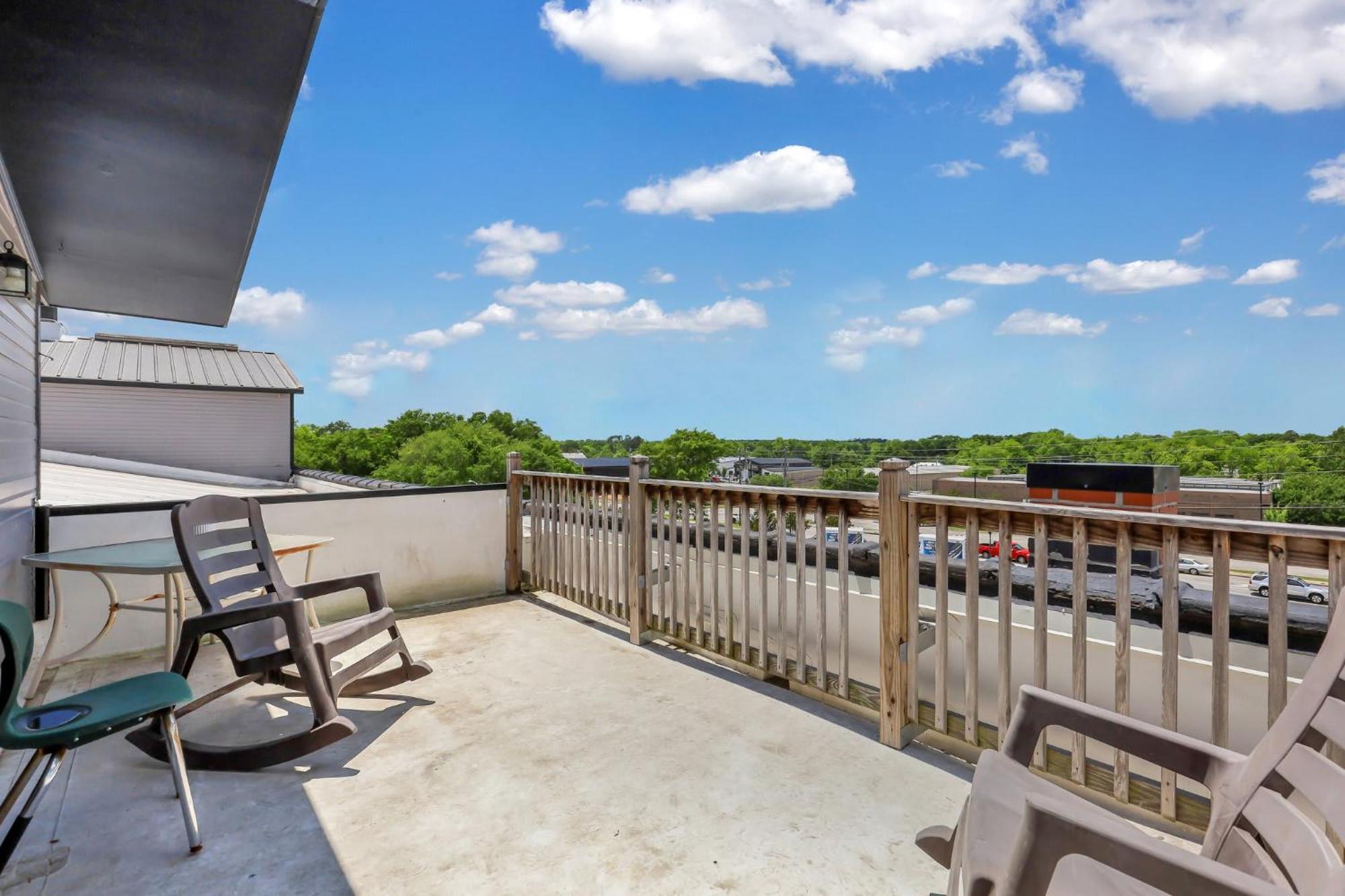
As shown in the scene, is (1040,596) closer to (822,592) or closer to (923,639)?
(923,639)

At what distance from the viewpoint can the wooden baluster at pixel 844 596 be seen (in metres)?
2.73

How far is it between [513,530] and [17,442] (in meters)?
3.01

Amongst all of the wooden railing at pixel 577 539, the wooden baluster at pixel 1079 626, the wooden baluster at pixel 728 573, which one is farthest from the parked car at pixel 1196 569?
the wooden railing at pixel 577 539

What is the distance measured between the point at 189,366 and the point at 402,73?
30.7 feet

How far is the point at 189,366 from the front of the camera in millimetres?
13570

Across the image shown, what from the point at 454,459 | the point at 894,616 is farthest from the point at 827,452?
the point at 454,459

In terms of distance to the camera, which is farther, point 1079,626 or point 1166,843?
point 1079,626

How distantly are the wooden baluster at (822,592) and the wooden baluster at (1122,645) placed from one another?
1175 mm

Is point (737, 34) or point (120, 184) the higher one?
point (737, 34)

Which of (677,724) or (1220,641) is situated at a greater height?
(1220,641)

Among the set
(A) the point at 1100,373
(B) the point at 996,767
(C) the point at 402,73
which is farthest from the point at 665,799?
(A) the point at 1100,373

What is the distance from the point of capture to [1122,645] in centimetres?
209

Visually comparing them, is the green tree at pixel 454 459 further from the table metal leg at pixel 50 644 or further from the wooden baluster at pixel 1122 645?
the wooden baluster at pixel 1122 645

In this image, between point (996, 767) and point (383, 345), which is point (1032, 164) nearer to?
point (383, 345)
